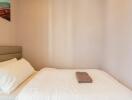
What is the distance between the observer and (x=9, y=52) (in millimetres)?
3014

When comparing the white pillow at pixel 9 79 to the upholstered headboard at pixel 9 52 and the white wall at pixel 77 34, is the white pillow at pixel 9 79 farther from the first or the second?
the white wall at pixel 77 34

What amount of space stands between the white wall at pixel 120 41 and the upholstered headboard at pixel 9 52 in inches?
76.6

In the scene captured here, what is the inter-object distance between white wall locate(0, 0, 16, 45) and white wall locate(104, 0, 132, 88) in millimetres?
2062

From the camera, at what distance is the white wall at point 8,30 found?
9.64 ft

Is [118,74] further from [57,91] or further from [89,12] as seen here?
[89,12]

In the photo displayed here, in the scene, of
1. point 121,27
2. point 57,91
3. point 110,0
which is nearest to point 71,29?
point 110,0

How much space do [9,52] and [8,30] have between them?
0.55 metres

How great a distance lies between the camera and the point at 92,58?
3883 mm

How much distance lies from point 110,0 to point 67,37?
4.17 feet

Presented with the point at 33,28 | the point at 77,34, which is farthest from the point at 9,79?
the point at 77,34

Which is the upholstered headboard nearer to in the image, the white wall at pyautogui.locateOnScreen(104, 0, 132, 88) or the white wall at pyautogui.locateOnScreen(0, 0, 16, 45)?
the white wall at pyautogui.locateOnScreen(0, 0, 16, 45)

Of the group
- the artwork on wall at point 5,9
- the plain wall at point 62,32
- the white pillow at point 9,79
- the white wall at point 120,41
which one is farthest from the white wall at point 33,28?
the white pillow at point 9,79

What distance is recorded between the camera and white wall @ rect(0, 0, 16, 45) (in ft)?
9.64

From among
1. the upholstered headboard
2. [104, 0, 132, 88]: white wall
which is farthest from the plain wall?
[104, 0, 132, 88]: white wall
